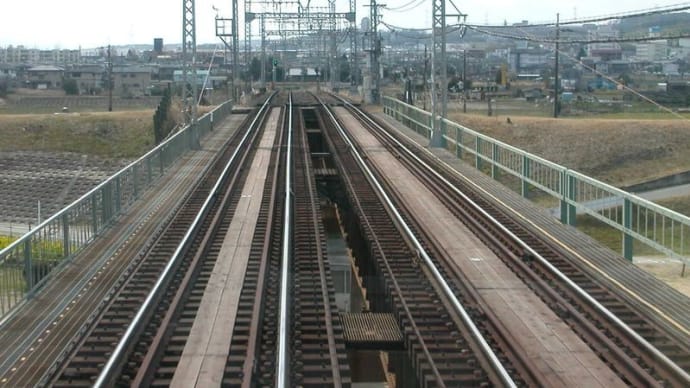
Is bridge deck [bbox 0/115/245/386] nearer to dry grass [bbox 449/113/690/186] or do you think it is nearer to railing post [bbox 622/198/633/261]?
railing post [bbox 622/198/633/261]

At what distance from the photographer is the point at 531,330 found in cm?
906

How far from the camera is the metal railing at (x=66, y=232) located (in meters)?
9.78

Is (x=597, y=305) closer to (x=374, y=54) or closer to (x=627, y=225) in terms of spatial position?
(x=627, y=225)

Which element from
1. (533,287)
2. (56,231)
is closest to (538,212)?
(533,287)

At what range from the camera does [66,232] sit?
12031 millimetres

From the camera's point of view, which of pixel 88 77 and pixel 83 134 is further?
pixel 88 77

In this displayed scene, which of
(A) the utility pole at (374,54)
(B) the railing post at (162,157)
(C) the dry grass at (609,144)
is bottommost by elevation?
(C) the dry grass at (609,144)

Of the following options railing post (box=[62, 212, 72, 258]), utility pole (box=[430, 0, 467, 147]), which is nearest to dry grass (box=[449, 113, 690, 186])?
utility pole (box=[430, 0, 467, 147])

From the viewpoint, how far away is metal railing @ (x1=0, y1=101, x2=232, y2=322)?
9781mm

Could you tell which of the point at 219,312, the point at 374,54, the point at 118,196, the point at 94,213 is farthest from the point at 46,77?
the point at 219,312

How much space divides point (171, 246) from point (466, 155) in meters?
32.2

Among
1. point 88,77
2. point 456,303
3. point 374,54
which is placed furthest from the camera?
point 88,77

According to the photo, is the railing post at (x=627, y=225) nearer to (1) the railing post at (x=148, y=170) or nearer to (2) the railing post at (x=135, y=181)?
(2) the railing post at (x=135, y=181)

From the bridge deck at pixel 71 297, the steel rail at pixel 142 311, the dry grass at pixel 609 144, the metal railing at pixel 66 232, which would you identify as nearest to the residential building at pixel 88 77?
the dry grass at pixel 609 144
